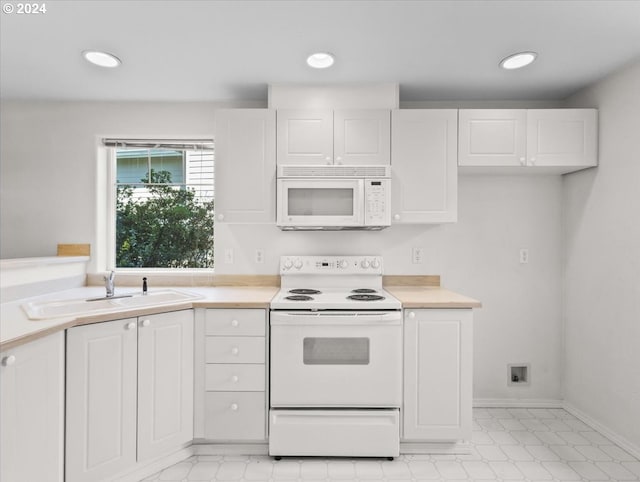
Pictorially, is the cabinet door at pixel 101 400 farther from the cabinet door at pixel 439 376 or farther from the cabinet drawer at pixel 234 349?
the cabinet door at pixel 439 376

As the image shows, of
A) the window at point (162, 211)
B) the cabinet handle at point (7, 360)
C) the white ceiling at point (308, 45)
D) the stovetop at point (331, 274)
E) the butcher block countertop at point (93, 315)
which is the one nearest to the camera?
the cabinet handle at point (7, 360)

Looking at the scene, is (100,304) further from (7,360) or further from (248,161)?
(248,161)

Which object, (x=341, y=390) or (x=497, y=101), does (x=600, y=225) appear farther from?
(x=341, y=390)

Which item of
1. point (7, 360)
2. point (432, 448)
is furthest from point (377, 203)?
point (7, 360)

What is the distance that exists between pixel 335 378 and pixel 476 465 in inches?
36.2

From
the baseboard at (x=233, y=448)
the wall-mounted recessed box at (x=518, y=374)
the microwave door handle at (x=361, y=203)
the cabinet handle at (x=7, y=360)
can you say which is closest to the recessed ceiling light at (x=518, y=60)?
the microwave door handle at (x=361, y=203)

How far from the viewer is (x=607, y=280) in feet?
8.16

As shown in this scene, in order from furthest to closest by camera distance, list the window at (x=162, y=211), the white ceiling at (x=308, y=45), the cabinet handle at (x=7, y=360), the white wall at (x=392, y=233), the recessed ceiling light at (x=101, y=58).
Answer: the window at (x=162, y=211) → the white wall at (x=392, y=233) → the recessed ceiling light at (x=101, y=58) → the white ceiling at (x=308, y=45) → the cabinet handle at (x=7, y=360)

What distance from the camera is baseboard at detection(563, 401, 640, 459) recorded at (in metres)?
2.27

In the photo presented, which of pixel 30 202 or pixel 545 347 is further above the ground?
pixel 30 202

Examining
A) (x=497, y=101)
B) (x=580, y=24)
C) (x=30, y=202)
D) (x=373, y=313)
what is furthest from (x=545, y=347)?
(x=30, y=202)

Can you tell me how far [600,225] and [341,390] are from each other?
199 centimetres

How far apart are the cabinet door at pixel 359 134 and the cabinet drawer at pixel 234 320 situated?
44.3 inches

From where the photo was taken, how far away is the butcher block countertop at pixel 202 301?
61.0 inches
